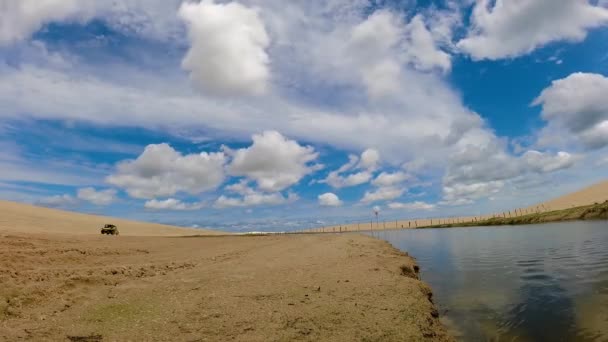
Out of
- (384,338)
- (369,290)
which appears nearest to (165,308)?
(384,338)

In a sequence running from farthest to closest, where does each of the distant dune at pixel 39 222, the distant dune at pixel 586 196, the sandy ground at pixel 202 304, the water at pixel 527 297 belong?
the distant dune at pixel 586 196 < the distant dune at pixel 39 222 < the water at pixel 527 297 < the sandy ground at pixel 202 304

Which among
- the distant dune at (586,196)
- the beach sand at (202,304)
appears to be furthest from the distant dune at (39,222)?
the distant dune at (586,196)

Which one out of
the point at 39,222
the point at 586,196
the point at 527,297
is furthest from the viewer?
the point at 586,196

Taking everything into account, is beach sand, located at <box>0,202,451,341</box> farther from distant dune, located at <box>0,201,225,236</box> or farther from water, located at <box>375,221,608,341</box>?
distant dune, located at <box>0,201,225,236</box>

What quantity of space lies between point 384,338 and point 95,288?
937 centimetres

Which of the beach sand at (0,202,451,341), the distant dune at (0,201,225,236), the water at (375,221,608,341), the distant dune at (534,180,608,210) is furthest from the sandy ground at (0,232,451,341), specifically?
the distant dune at (534,180,608,210)

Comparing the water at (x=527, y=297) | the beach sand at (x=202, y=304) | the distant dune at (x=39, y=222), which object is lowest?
the water at (x=527, y=297)

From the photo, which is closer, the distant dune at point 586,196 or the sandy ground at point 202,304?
the sandy ground at point 202,304

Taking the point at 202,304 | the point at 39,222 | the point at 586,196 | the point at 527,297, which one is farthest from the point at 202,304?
the point at 586,196

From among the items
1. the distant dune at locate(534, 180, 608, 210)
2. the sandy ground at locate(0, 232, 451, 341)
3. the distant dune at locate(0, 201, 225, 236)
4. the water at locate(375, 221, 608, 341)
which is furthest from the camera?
the distant dune at locate(534, 180, 608, 210)

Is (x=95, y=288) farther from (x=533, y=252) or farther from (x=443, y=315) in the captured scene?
→ (x=533, y=252)

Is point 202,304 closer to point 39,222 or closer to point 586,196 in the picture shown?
point 39,222

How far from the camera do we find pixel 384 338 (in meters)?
8.66

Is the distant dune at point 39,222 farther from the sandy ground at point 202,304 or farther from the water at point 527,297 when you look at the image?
the water at point 527,297
